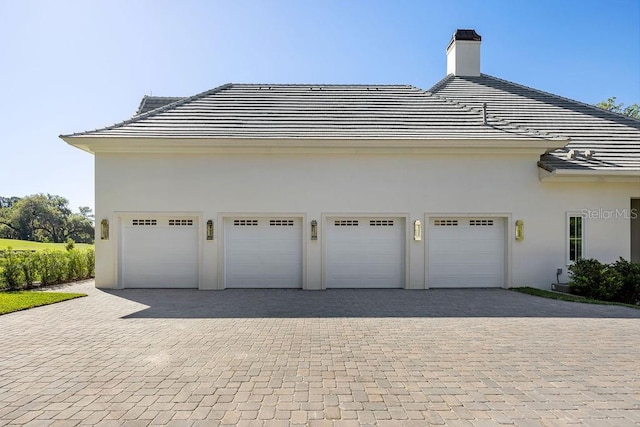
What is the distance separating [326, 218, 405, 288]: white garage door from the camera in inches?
437

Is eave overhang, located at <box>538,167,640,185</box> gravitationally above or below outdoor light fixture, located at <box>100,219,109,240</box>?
above

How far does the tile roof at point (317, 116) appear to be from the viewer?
11023 mm

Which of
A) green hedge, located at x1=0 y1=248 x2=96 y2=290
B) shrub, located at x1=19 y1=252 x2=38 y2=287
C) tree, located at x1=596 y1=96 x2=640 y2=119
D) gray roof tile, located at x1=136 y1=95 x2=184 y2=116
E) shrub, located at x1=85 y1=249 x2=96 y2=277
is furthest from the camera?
tree, located at x1=596 y1=96 x2=640 y2=119

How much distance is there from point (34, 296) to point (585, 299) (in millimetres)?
14117

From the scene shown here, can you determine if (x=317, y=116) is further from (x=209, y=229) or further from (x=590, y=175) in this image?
(x=590, y=175)

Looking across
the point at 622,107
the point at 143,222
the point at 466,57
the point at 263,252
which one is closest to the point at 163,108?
the point at 143,222

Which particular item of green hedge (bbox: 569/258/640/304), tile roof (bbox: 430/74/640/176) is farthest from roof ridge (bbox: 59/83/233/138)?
green hedge (bbox: 569/258/640/304)

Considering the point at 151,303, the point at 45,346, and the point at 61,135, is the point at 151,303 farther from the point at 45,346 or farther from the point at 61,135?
the point at 61,135

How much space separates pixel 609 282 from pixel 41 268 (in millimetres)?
16413

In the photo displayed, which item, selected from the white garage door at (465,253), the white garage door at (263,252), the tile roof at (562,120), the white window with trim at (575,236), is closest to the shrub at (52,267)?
the white garage door at (263,252)

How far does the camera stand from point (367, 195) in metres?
11.0

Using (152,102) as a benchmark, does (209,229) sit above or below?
below

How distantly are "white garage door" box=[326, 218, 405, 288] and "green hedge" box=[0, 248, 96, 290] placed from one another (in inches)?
350

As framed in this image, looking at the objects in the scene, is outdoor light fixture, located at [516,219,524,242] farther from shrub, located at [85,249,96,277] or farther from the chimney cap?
shrub, located at [85,249,96,277]
